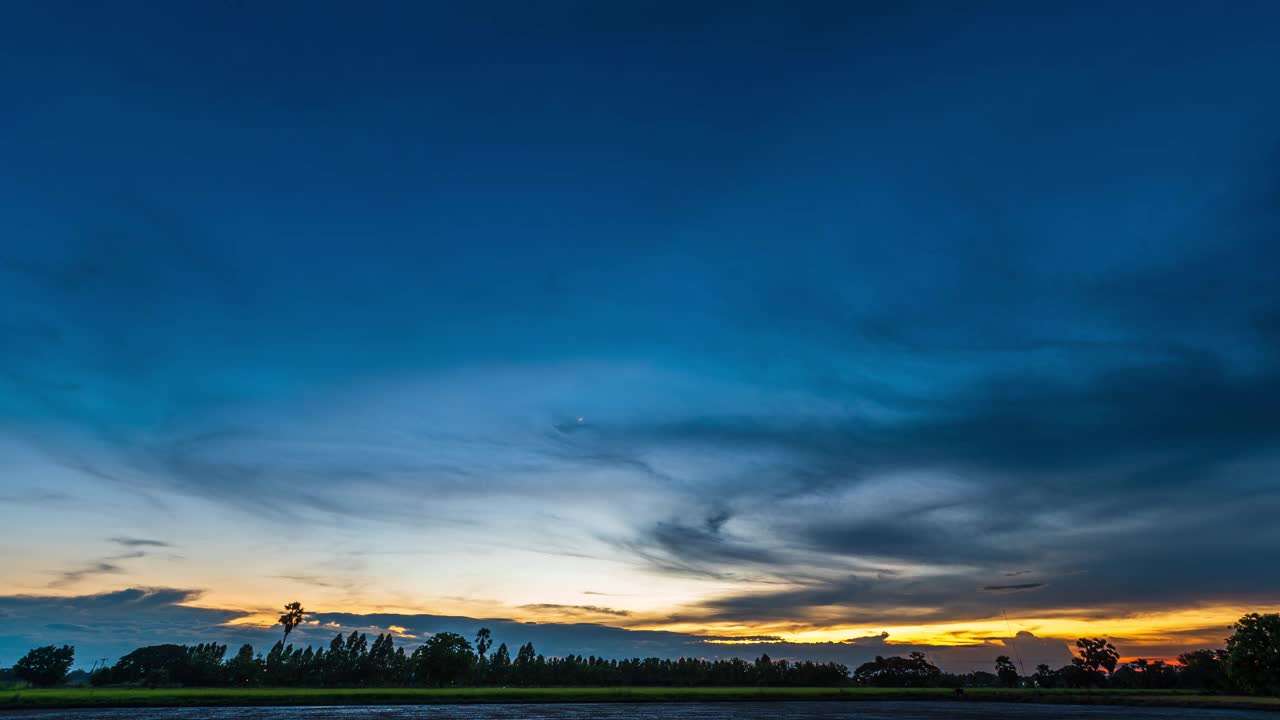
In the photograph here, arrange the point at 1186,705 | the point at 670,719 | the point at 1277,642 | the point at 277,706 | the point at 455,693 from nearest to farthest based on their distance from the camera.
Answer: the point at 670,719, the point at 1277,642, the point at 277,706, the point at 1186,705, the point at 455,693

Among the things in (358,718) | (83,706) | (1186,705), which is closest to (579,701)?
(358,718)

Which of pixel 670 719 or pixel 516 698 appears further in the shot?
pixel 516 698

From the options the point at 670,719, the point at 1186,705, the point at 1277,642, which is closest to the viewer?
the point at 670,719

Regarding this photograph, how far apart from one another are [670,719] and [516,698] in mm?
97179

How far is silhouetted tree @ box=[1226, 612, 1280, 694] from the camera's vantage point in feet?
436

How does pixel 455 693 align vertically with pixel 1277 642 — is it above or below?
below

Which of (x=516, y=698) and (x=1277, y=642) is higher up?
(x=1277, y=642)

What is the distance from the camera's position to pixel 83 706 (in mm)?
125312

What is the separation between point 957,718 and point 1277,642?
6851 centimetres

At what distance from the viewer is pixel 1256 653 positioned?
136 metres

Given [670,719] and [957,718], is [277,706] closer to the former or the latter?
[670,719]

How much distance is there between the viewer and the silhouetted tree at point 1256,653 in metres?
133

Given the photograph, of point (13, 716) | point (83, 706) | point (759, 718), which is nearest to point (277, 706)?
point (83, 706)

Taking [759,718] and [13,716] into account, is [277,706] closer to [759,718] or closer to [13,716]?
[13,716]
